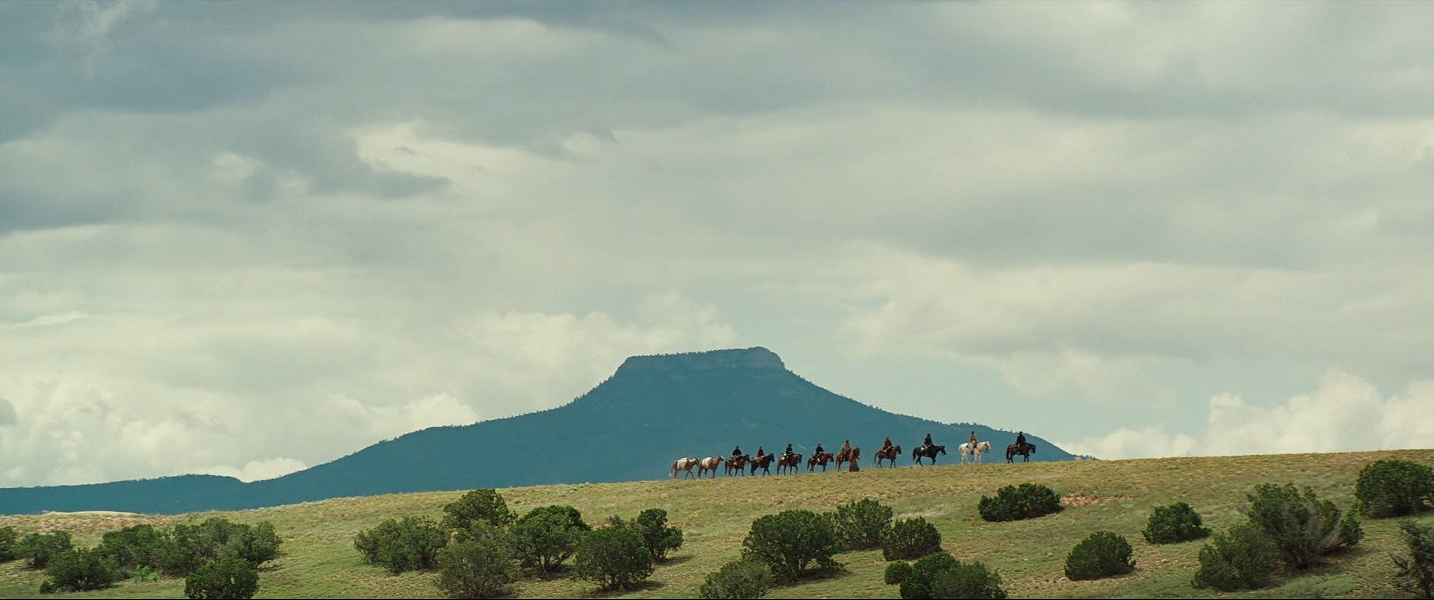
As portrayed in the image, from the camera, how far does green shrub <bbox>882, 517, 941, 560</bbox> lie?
57.6 m

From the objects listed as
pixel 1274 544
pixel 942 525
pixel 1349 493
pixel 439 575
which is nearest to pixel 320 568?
pixel 439 575

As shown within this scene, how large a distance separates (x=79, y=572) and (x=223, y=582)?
923 cm

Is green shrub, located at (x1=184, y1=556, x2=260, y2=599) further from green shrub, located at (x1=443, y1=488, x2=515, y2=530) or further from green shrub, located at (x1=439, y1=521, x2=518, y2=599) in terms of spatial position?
green shrub, located at (x1=443, y1=488, x2=515, y2=530)

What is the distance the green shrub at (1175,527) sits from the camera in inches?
2210

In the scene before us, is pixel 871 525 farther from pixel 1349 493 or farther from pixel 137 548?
pixel 137 548

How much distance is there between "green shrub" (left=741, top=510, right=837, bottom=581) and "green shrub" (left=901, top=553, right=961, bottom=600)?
6150 millimetres

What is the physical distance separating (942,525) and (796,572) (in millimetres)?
10556

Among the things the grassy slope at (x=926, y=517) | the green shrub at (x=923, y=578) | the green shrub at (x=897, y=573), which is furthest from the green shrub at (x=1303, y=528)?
the green shrub at (x=897, y=573)

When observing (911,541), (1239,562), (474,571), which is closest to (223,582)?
(474,571)

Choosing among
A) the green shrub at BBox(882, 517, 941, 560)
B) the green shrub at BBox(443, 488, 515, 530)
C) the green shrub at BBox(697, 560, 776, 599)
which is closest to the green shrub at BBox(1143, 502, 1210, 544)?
the green shrub at BBox(882, 517, 941, 560)

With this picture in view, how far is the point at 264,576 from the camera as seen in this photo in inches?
2479

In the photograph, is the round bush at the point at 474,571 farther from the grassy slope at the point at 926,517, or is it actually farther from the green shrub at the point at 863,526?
the green shrub at the point at 863,526

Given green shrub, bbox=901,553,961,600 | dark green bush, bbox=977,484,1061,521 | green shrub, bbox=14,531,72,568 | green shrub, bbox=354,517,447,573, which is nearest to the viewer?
green shrub, bbox=901,553,961,600

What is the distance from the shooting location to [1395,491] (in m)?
55.8
